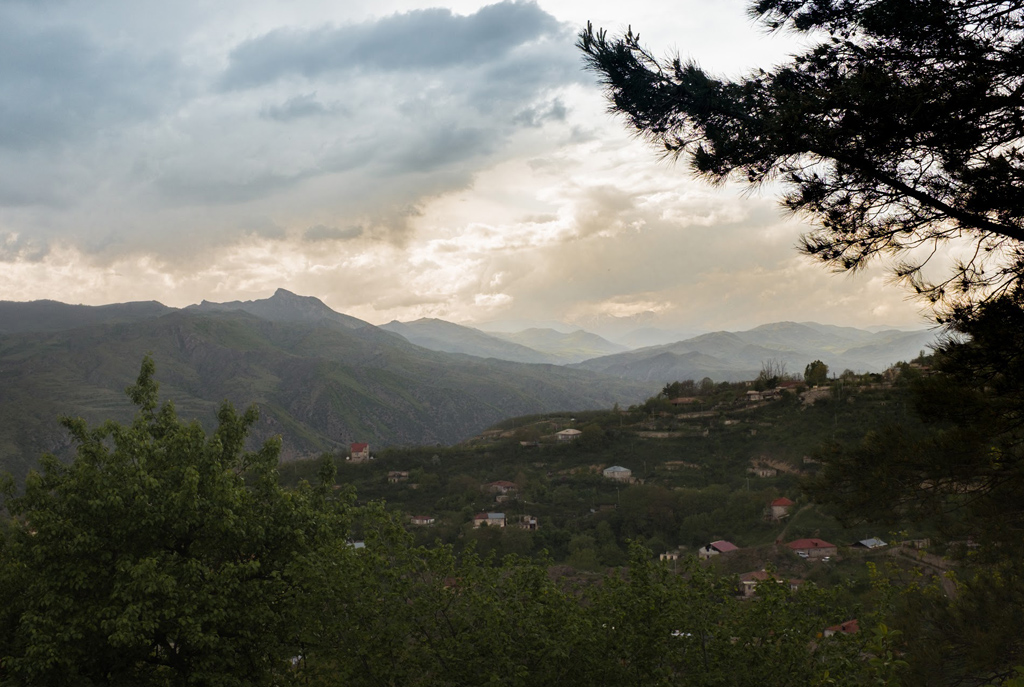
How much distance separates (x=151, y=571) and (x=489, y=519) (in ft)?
195

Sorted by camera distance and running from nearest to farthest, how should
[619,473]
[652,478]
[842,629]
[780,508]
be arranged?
[842,629] < [780,508] < [652,478] < [619,473]

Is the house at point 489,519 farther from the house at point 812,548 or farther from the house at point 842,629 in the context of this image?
the house at point 842,629

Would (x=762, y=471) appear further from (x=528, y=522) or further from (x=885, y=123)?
(x=885, y=123)

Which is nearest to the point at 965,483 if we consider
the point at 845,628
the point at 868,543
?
the point at 845,628

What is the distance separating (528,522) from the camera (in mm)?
66312

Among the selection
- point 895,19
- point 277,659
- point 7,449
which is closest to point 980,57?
point 895,19

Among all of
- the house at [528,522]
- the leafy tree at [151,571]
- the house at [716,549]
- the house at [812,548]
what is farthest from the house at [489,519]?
the leafy tree at [151,571]

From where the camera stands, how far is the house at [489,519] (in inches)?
2564

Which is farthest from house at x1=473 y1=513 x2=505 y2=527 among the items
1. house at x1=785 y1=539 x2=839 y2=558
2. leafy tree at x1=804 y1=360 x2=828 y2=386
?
leafy tree at x1=804 y1=360 x2=828 y2=386

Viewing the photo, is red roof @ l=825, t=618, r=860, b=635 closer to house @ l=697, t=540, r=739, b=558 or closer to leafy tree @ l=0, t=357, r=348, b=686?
leafy tree @ l=0, t=357, r=348, b=686

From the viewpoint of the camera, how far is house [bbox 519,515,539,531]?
63.9 metres

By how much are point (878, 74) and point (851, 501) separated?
6.59 metres

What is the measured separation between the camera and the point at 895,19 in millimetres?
7582

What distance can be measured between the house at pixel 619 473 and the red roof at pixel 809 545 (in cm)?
3698
